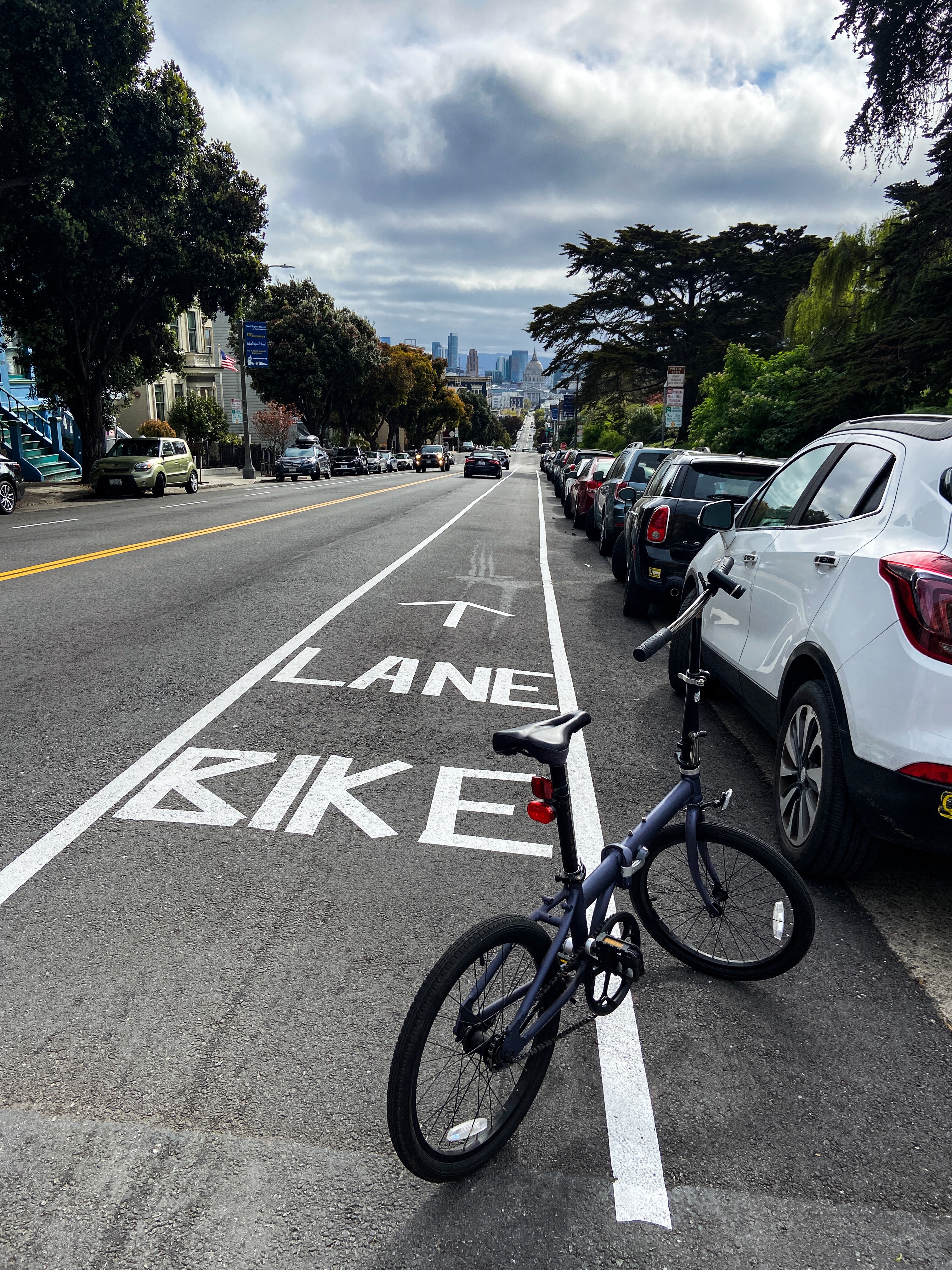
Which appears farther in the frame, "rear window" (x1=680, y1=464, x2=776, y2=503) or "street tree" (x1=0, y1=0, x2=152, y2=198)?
"street tree" (x1=0, y1=0, x2=152, y2=198)

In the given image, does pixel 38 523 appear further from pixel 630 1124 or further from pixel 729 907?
pixel 630 1124

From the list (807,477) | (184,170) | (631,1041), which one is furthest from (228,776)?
(184,170)

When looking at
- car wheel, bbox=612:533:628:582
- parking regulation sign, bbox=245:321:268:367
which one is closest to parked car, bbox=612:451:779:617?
car wheel, bbox=612:533:628:582

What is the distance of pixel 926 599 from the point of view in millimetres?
3383

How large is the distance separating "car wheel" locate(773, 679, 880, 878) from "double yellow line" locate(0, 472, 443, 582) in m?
9.61

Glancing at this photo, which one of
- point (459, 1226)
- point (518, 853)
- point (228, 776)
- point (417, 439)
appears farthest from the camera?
point (417, 439)

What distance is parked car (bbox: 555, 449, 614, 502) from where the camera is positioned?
86.3 ft

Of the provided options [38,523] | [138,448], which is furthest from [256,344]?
[38,523]

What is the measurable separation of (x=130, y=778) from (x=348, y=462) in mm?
52207

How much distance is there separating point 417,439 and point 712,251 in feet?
209

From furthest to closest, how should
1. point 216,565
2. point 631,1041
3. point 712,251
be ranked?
point 712,251, point 216,565, point 631,1041

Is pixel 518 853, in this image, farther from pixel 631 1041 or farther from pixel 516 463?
pixel 516 463

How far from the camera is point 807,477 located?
17.4ft

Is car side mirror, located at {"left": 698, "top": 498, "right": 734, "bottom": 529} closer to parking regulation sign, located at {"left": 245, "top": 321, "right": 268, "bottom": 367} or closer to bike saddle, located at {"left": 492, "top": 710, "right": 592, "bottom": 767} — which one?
bike saddle, located at {"left": 492, "top": 710, "right": 592, "bottom": 767}
